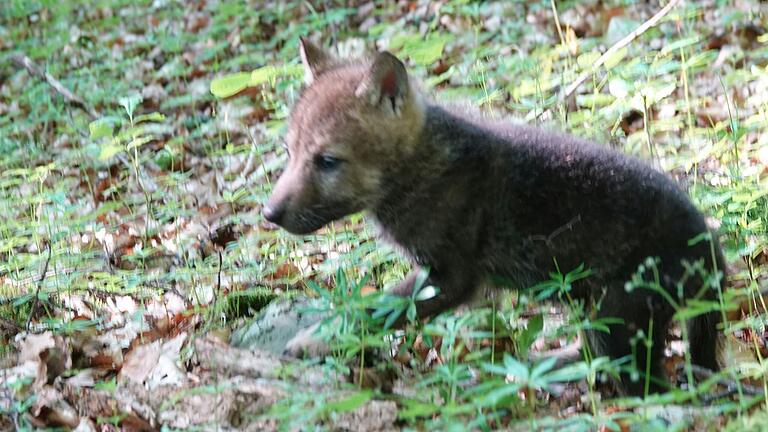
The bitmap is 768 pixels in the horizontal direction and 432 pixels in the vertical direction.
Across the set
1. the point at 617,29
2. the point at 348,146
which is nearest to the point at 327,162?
the point at 348,146

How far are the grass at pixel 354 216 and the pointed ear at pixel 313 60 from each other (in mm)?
740

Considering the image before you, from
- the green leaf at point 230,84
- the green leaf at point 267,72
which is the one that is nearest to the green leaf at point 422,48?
the green leaf at point 267,72

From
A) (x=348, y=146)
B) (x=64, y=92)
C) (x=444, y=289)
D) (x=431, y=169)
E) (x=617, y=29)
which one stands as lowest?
(x=444, y=289)

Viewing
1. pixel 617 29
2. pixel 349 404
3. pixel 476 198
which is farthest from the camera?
pixel 617 29

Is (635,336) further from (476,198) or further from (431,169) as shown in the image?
(431,169)

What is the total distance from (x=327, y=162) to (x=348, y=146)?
0.12 meters

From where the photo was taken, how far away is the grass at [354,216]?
3.30 meters

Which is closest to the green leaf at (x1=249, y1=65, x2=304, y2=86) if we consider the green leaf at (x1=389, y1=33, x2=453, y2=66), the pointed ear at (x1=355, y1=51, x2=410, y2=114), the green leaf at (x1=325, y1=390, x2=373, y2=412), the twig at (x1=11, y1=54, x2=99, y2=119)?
the green leaf at (x1=389, y1=33, x2=453, y2=66)

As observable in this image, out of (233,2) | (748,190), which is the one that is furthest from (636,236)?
(233,2)

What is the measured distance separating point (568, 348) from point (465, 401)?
945mm

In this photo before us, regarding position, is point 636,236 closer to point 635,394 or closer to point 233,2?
point 635,394

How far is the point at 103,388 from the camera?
3336 mm

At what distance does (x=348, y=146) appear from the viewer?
12.9ft

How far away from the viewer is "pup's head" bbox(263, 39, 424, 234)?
391 cm
